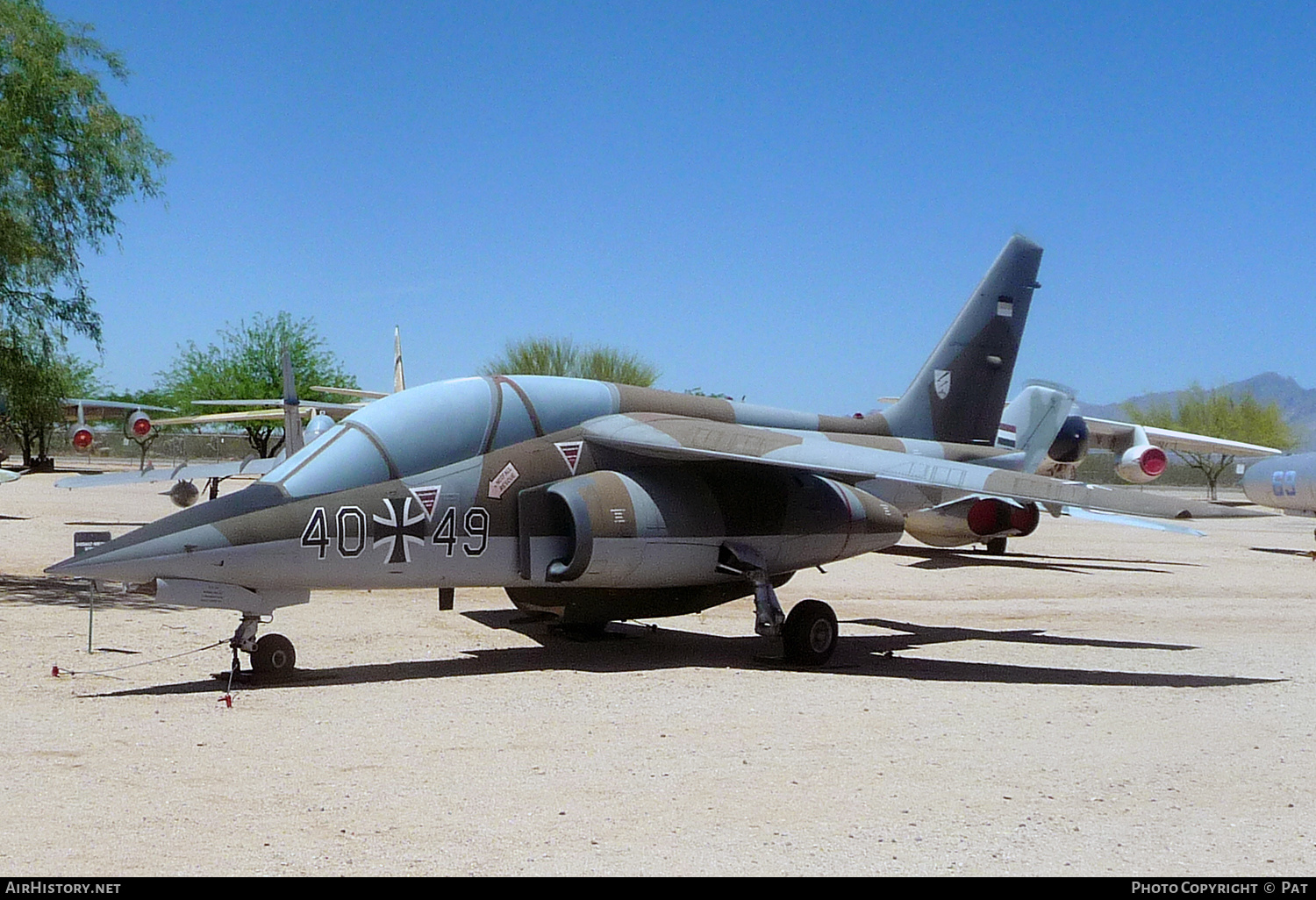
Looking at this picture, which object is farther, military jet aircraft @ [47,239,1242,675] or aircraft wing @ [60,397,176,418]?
aircraft wing @ [60,397,176,418]

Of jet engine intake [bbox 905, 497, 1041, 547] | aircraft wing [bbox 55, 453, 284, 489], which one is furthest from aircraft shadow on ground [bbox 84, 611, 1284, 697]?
aircraft wing [bbox 55, 453, 284, 489]

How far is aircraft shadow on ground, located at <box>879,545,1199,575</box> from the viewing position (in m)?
23.0

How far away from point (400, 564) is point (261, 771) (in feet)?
10.9

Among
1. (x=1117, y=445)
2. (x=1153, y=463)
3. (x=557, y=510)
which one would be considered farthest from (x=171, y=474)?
(x=1117, y=445)

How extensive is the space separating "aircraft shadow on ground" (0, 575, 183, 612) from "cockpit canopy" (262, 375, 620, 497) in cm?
506

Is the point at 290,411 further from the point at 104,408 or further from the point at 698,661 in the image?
the point at 104,408

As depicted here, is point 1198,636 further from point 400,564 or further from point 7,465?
point 7,465

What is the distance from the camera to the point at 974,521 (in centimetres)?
1353

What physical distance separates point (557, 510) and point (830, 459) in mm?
2613

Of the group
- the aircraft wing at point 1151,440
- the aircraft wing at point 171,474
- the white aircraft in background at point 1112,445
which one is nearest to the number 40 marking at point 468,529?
the aircraft wing at point 171,474

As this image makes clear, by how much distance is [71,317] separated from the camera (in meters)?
16.9

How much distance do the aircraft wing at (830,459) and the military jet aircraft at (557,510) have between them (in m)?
0.02

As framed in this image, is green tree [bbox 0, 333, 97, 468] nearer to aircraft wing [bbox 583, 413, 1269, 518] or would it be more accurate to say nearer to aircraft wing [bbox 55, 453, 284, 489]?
aircraft wing [bbox 55, 453, 284, 489]
